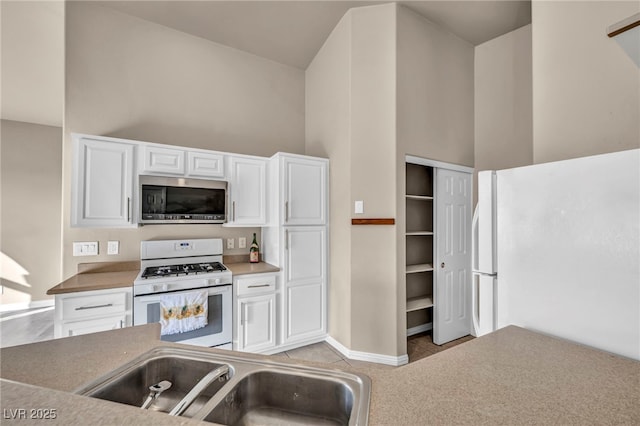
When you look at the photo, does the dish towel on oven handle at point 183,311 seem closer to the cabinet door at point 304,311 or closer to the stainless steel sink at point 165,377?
the cabinet door at point 304,311

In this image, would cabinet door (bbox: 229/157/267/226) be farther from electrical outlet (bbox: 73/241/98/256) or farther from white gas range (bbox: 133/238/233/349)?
electrical outlet (bbox: 73/241/98/256)

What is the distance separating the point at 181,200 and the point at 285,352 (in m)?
1.77

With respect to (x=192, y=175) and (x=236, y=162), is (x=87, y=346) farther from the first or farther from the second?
(x=236, y=162)

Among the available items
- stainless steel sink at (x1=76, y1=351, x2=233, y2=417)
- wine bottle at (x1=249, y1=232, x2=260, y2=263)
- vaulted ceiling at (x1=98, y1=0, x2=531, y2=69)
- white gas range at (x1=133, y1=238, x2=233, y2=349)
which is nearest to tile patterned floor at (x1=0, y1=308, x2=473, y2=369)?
white gas range at (x1=133, y1=238, x2=233, y2=349)

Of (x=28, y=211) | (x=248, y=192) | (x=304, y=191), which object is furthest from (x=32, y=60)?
(x=304, y=191)

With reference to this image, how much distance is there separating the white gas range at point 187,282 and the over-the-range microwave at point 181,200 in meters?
0.36

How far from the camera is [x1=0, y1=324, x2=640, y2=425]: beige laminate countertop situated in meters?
0.60

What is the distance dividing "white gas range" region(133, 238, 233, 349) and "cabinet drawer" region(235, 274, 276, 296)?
102 millimetres

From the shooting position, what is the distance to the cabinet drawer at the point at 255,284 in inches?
99.9

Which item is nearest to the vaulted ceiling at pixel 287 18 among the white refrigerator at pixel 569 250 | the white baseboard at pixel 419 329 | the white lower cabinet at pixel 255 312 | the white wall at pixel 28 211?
the white refrigerator at pixel 569 250

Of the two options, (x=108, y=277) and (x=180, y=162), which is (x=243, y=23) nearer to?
(x=180, y=162)

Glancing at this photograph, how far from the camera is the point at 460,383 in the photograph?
742mm

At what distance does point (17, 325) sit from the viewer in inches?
139

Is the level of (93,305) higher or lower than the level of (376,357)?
higher
